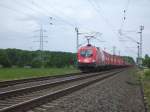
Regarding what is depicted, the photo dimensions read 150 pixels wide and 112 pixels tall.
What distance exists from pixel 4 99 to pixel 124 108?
3974mm

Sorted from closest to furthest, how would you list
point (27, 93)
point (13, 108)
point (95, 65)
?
point (13, 108) < point (27, 93) < point (95, 65)

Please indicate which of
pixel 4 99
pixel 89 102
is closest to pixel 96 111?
pixel 89 102

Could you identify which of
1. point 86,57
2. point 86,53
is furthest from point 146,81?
point 86,53

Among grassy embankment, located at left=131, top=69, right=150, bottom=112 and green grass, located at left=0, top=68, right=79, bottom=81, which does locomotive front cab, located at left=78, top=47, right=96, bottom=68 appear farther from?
grassy embankment, located at left=131, top=69, right=150, bottom=112

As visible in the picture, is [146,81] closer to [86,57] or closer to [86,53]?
[86,57]

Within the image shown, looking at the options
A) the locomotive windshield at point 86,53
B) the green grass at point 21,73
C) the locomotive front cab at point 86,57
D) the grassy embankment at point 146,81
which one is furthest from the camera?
the locomotive windshield at point 86,53

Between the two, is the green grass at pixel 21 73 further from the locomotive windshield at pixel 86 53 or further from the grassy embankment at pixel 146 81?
the grassy embankment at pixel 146 81

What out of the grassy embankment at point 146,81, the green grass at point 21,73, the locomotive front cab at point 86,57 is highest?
the locomotive front cab at point 86,57

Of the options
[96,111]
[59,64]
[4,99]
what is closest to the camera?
[96,111]

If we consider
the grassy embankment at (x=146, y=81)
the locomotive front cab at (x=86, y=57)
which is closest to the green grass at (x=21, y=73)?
the locomotive front cab at (x=86, y=57)

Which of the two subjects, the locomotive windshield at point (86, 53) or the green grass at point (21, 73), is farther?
the locomotive windshield at point (86, 53)

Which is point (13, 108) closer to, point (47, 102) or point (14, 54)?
point (47, 102)

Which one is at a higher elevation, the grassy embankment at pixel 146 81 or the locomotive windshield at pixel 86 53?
Result: the locomotive windshield at pixel 86 53

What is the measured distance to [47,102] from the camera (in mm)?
10859
